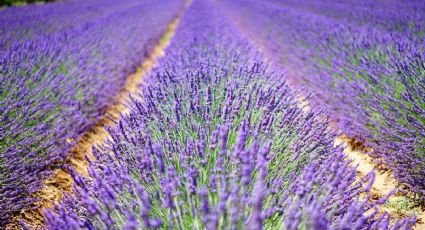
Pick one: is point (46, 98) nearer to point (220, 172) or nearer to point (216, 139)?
point (216, 139)

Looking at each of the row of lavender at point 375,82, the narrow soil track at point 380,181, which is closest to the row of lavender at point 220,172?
the narrow soil track at point 380,181

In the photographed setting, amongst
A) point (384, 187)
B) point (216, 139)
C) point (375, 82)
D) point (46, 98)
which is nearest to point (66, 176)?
point (46, 98)

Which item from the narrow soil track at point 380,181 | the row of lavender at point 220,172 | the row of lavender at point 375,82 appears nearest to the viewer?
the row of lavender at point 220,172

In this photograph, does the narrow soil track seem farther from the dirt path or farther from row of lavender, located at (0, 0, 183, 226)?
row of lavender, located at (0, 0, 183, 226)

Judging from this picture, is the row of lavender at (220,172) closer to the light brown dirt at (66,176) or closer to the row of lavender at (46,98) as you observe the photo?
the light brown dirt at (66,176)

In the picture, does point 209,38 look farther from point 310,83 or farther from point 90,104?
point 90,104

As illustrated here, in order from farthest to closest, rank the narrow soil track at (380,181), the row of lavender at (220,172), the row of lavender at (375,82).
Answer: the row of lavender at (375,82)
the narrow soil track at (380,181)
the row of lavender at (220,172)
